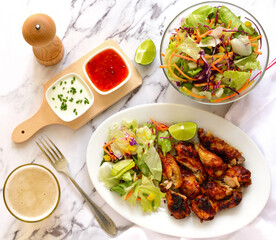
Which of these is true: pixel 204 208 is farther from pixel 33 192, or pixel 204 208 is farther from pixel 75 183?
pixel 33 192

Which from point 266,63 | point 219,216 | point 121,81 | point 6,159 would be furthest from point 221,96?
point 6,159

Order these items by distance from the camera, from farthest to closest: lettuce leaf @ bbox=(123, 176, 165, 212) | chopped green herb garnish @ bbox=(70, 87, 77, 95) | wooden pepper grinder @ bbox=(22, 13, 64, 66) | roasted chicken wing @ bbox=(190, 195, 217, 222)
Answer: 1. chopped green herb garnish @ bbox=(70, 87, 77, 95)
2. lettuce leaf @ bbox=(123, 176, 165, 212)
3. roasted chicken wing @ bbox=(190, 195, 217, 222)
4. wooden pepper grinder @ bbox=(22, 13, 64, 66)

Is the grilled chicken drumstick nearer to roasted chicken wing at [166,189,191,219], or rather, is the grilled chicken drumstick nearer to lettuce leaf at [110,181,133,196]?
roasted chicken wing at [166,189,191,219]

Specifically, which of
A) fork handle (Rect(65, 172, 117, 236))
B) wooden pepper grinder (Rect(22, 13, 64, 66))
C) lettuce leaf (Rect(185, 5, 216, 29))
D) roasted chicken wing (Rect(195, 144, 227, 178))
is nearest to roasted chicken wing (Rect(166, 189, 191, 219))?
roasted chicken wing (Rect(195, 144, 227, 178))

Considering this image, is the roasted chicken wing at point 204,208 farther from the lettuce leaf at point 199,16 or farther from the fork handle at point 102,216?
the lettuce leaf at point 199,16

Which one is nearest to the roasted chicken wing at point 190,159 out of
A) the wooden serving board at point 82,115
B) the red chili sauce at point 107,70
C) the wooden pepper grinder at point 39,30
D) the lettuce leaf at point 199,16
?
the wooden serving board at point 82,115

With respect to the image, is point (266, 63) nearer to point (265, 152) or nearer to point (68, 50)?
point (265, 152)
